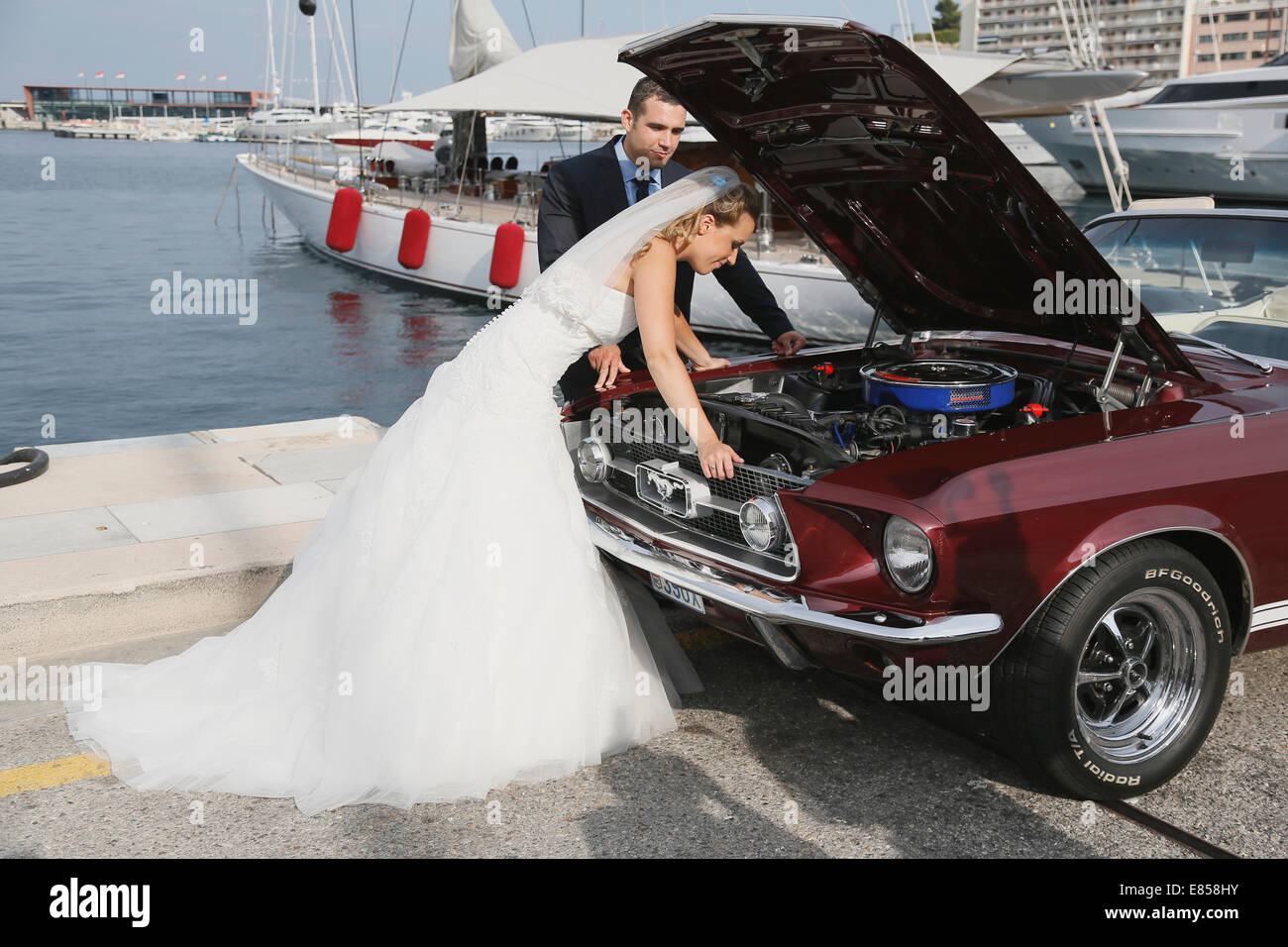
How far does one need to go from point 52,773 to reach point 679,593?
2005 mm

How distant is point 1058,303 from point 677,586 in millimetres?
1641

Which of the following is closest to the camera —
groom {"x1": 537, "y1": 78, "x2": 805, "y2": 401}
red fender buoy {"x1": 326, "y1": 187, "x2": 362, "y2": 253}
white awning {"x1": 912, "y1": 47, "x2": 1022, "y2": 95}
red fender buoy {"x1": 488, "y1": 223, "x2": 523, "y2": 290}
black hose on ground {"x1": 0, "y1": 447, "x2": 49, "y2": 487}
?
groom {"x1": 537, "y1": 78, "x2": 805, "y2": 401}

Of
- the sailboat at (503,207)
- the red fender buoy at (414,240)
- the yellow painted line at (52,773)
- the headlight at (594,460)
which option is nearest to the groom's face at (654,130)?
the headlight at (594,460)

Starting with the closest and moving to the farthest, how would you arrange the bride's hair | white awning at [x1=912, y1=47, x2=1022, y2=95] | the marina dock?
the bride's hair
the marina dock
white awning at [x1=912, y1=47, x2=1022, y2=95]

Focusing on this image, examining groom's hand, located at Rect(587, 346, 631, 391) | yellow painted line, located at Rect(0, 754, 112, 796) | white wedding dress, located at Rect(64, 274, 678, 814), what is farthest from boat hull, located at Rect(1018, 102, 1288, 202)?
yellow painted line, located at Rect(0, 754, 112, 796)

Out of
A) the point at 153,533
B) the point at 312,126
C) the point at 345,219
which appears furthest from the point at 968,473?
the point at 312,126

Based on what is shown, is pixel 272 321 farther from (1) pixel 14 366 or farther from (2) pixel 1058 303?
(2) pixel 1058 303

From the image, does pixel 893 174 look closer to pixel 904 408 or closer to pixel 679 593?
pixel 904 408

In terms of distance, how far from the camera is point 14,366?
15.6m

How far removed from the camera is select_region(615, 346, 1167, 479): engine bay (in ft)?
12.6

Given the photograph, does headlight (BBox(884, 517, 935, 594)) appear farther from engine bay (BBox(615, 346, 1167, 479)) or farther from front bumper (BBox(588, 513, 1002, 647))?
engine bay (BBox(615, 346, 1167, 479))

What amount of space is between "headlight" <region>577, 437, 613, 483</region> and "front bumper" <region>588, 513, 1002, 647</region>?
0.78 feet
